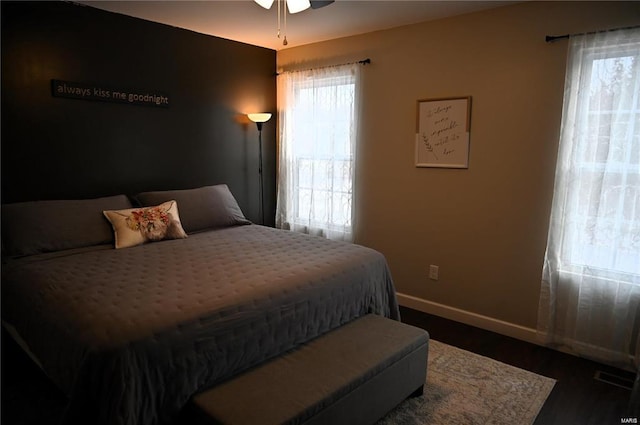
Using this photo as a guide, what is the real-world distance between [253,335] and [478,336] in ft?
6.51

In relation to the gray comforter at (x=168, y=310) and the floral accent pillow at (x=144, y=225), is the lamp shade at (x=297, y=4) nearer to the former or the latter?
the gray comforter at (x=168, y=310)

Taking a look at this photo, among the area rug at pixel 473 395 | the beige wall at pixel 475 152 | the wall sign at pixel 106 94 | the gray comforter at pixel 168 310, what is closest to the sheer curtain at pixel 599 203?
the beige wall at pixel 475 152

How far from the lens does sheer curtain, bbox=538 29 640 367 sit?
261 cm

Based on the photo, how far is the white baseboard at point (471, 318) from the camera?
10.4 ft

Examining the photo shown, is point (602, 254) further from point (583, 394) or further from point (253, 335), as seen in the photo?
point (253, 335)

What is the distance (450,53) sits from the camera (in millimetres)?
3357

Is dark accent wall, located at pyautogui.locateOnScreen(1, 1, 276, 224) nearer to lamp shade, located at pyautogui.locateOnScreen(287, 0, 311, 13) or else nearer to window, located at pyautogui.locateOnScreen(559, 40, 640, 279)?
lamp shade, located at pyautogui.locateOnScreen(287, 0, 311, 13)

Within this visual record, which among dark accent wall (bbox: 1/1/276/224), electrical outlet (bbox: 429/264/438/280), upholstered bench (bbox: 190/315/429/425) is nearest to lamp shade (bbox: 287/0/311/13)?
dark accent wall (bbox: 1/1/276/224)

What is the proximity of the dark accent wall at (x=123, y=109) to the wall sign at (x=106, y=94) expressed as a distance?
0.13 feet

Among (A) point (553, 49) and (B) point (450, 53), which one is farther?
(B) point (450, 53)

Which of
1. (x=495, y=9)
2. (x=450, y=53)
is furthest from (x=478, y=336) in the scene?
(x=495, y=9)

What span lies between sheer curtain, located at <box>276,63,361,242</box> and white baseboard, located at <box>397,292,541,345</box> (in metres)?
0.83

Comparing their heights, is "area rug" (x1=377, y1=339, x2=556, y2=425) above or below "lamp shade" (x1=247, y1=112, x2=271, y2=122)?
below

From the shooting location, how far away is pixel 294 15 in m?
3.34
